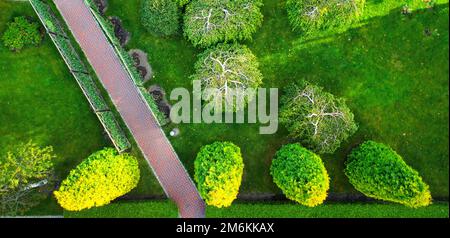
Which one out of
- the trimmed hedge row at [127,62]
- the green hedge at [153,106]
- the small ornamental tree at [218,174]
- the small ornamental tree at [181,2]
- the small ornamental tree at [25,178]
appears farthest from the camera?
the green hedge at [153,106]

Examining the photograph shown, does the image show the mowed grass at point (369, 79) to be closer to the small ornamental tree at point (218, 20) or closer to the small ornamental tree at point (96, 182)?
the small ornamental tree at point (218, 20)

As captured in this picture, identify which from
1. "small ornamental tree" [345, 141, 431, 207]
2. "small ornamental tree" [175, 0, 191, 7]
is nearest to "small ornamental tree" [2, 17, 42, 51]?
"small ornamental tree" [175, 0, 191, 7]

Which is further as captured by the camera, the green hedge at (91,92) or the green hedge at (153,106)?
the green hedge at (153,106)

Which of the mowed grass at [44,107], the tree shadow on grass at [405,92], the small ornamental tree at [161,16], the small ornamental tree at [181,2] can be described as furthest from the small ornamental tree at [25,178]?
the tree shadow on grass at [405,92]

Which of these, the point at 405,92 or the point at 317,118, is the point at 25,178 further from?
the point at 405,92

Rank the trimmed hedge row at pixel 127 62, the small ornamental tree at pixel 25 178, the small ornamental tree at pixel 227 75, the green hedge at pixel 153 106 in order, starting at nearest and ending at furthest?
the small ornamental tree at pixel 227 75, the small ornamental tree at pixel 25 178, the trimmed hedge row at pixel 127 62, the green hedge at pixel 153 106

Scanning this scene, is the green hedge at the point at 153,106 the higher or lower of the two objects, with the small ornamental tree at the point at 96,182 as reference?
higher

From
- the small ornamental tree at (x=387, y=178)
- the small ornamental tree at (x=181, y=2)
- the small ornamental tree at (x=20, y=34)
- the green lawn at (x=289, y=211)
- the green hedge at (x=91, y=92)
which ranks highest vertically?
the small ornamental tree at (x=181, y=2)

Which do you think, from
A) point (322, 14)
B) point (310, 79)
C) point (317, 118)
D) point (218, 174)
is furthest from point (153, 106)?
point (322, 14)
